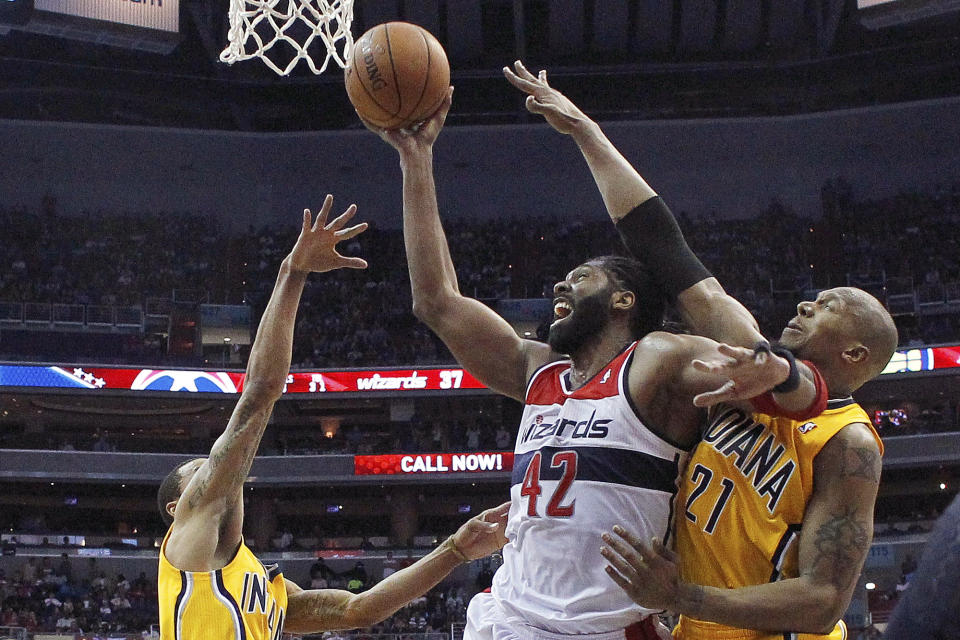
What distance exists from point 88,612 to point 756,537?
796 inches

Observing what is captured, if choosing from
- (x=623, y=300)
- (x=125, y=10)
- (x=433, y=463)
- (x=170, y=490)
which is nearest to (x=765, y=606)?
(x=623, y=300)

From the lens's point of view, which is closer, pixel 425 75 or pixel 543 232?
pixel 425 75

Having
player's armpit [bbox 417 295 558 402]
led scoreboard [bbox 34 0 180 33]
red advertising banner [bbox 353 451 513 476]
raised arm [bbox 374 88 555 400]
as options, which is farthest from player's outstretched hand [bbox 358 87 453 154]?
red advertising banner [bbox 353 451 513 476]

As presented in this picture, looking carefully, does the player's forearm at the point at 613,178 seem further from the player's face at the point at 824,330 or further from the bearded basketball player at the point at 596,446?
the player's face at the point at 824,330

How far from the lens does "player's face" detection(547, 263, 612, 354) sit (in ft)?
10.9

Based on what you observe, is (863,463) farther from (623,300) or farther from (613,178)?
(613,178)

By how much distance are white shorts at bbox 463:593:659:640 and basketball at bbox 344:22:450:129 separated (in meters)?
1.69

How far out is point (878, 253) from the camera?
2483cm

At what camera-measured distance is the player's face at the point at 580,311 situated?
3.32 meters

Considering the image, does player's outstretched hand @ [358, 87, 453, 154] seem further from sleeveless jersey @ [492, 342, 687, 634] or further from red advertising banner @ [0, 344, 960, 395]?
red advertising banner @ [0, 344, 960, 395]

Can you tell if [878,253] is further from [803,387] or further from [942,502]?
[803,387]

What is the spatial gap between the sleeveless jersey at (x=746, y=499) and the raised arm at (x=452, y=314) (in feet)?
2.48

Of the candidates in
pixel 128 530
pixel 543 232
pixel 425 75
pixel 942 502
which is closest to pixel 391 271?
pixel 543 232

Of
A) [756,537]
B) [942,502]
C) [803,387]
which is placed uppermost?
[803,387]
